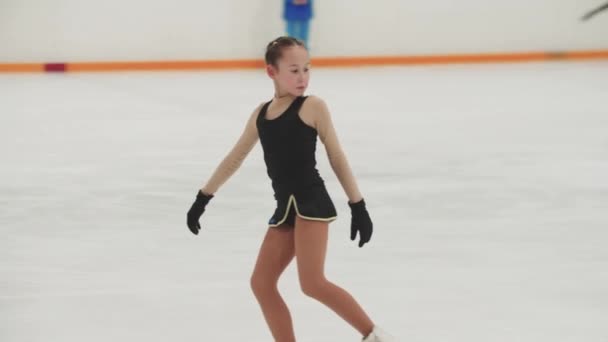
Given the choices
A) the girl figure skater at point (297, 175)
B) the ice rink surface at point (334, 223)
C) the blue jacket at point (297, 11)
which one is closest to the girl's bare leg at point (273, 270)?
the girl figure skater at point (297, 175)

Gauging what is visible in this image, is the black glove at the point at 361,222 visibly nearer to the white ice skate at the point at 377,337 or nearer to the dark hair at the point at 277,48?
the white ice skate at the point at 377,337

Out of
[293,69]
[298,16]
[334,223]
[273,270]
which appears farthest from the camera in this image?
[298,16]

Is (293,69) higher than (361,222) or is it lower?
higher

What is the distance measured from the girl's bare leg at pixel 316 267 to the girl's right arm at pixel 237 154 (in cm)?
21

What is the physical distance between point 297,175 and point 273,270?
238 mm

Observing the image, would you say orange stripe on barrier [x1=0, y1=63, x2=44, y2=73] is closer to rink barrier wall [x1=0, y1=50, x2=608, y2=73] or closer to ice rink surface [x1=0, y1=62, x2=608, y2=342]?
rink barrier wall [x1=0, y1=50, x2=608, y2=73]

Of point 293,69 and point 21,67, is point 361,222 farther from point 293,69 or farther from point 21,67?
point 21,67

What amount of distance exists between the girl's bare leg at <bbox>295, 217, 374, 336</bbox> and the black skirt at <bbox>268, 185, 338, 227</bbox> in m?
0.02

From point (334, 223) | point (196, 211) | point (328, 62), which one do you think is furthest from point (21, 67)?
point (196, 211)

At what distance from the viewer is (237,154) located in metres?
2.48

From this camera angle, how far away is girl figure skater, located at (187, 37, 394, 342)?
237cm

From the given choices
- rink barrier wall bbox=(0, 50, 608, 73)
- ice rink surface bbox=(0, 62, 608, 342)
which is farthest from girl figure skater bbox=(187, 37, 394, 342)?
rink barrier wall bbox=(0, 50, 608, 73)

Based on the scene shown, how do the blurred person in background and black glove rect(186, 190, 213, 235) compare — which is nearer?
black glove rect(186, 190, 213, 235)

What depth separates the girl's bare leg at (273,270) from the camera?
96.7 inches
